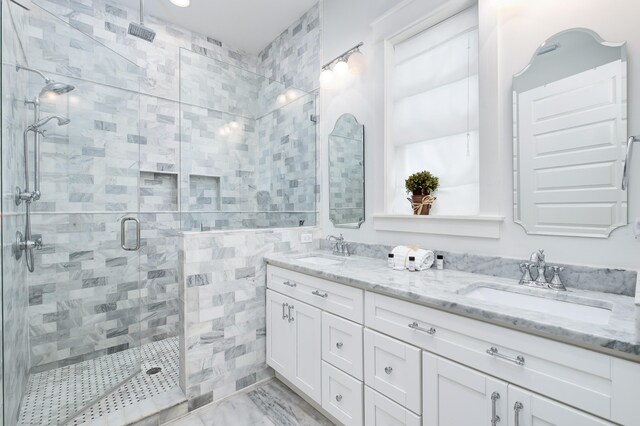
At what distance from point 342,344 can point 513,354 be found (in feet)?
2.73

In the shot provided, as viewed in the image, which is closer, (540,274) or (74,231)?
(540,274)

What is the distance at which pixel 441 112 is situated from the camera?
6.07ft

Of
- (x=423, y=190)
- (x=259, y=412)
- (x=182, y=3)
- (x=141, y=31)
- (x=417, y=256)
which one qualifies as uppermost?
(x=182, y=3)

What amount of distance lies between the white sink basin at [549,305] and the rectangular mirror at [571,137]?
312 millimetres

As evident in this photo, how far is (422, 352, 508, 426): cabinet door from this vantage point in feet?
3.27

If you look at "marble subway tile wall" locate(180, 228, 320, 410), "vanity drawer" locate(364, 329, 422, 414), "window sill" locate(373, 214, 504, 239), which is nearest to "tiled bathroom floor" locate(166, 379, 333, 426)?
"marble subway tile wall" locate(180, 228, 320, 410)

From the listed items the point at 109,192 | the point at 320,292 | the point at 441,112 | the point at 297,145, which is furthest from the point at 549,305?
the point at 109,192

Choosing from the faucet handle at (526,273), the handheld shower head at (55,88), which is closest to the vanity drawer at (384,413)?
the faucet handle at (526,273)

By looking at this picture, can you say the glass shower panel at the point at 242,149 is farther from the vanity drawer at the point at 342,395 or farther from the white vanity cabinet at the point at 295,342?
the vanity drawer at the point at 342,395

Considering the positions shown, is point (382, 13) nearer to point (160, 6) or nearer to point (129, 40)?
point (160, 6)

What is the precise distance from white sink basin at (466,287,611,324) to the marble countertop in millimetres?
18

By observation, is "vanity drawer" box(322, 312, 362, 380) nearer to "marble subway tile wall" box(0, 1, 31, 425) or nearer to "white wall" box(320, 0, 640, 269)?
"white wall" box(320, 0, 640, 269)

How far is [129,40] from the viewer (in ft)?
8.71

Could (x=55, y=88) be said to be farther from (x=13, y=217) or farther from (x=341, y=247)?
(x=341, y=247)
